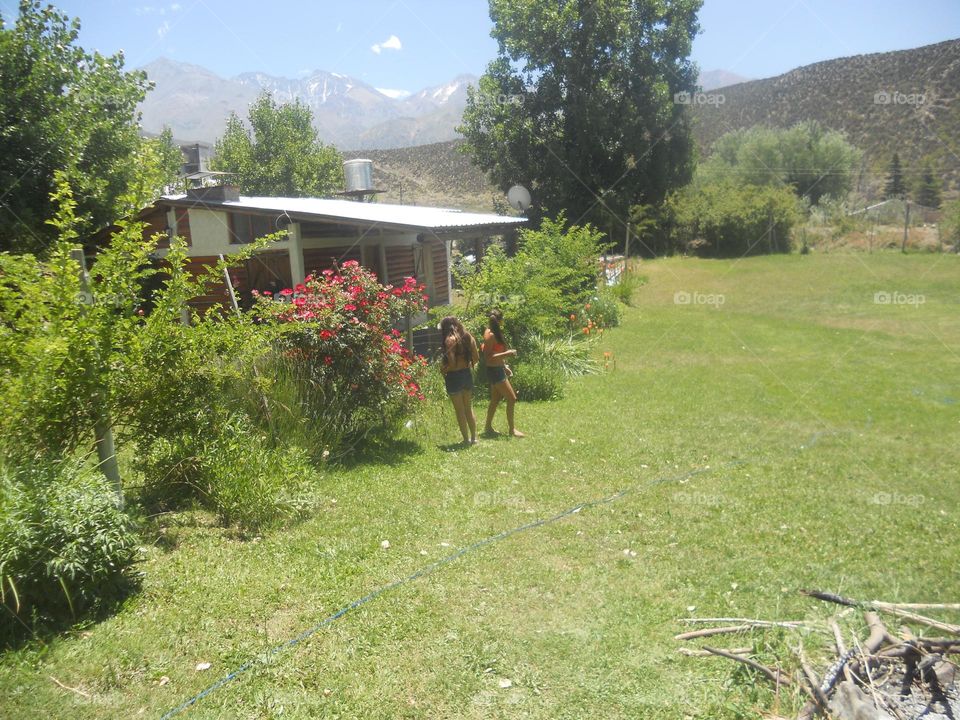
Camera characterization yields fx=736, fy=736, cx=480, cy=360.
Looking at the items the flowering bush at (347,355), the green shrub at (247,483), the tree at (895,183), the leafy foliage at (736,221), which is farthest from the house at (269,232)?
the tree at (895,183)

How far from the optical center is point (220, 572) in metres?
5.00

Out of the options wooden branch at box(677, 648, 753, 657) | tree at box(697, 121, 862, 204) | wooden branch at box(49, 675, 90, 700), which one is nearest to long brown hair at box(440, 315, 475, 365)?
wooden branch at box(677, 648, 753, 657)

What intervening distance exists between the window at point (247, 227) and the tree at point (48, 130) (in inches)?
90.8

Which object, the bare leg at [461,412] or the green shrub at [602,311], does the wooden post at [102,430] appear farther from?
the green shrub at [602,311]

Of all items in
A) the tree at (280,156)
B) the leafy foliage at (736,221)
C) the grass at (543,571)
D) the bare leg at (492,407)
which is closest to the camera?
the grass at (543,571)

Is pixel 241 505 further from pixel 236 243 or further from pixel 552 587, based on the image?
pixel 236 243

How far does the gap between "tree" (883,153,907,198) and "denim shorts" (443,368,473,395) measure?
4759 cm

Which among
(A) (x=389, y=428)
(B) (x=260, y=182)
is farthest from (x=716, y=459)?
(B) (x=260, y=182)

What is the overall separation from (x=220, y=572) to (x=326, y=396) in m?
3.04

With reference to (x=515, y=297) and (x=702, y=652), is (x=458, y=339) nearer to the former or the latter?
(x=515, y=297)

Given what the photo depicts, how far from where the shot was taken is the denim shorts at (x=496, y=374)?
9.21 metres

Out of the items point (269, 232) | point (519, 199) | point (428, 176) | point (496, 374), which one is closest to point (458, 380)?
point (496, 374)

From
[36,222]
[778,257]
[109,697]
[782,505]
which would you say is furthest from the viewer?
[778,257]

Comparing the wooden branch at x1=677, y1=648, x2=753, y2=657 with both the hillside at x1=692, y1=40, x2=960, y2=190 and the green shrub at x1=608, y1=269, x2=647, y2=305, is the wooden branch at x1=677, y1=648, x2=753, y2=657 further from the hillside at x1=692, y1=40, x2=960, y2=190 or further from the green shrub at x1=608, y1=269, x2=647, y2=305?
the hillside at x1=692, y1=40, x2=960, y2=190
